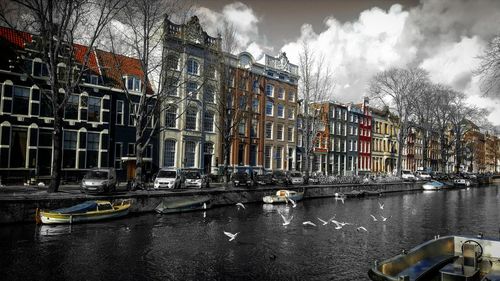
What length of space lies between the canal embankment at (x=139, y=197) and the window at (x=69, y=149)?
36.2 ft

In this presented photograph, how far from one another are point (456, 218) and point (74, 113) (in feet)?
125

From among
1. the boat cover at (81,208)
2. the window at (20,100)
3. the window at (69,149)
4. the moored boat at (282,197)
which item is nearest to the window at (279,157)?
the moored boat at (282,197)

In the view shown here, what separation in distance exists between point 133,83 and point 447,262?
127 feet

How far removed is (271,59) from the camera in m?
64.6

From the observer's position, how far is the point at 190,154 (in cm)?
5162

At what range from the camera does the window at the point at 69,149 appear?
40222mm

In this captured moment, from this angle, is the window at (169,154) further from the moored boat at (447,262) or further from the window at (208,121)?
the moored boat at (447,262)

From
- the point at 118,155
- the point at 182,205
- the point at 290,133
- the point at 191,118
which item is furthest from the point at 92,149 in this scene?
the point at 290,133

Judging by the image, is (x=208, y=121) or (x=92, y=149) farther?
(x=208, y=121)

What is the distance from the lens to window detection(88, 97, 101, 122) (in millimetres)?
42375

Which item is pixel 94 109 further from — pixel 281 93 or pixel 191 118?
pixel 281 93

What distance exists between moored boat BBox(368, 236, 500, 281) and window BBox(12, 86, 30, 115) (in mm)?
35980

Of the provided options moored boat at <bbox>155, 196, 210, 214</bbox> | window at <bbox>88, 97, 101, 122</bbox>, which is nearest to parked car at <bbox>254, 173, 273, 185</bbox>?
moored boat at <bbox>155, 196, 210, 214</bbox>

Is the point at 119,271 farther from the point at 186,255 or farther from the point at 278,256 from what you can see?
the point at 278,256
